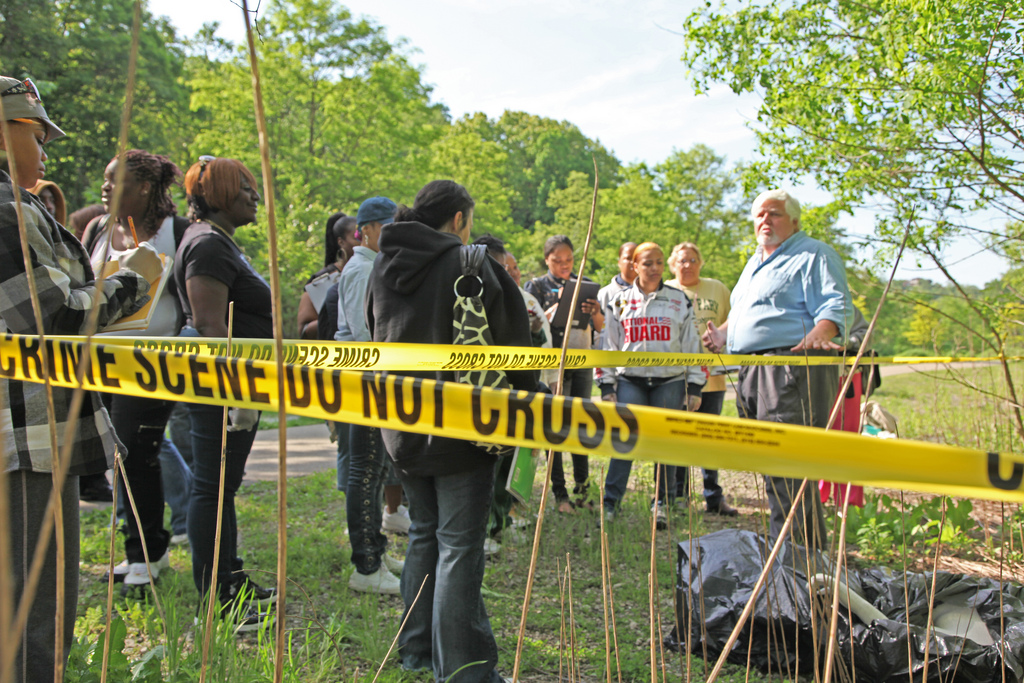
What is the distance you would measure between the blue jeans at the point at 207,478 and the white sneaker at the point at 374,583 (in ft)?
2.23

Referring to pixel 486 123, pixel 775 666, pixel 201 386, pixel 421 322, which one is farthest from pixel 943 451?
pixel 486 123

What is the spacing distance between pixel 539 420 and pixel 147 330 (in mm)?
2550

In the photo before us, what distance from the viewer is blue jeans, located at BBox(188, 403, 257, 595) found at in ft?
9.64

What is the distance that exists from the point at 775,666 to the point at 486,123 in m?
49.4

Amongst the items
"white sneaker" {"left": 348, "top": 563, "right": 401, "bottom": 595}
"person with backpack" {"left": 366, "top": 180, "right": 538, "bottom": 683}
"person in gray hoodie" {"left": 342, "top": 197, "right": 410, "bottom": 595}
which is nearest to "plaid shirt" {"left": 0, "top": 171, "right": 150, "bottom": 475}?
"person with backpack" {"left": 366, "top": 180, "right": 538, "bottom": 683}

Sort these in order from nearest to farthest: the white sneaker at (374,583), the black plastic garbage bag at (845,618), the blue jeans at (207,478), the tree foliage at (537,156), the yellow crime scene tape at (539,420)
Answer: the yellow crime scene tape at (539,420)
the black plastic garbage bag at (845,618)
the blue jeans at (207,478)
the white sneaker at (374,583)
the tree foliage at (537,156)

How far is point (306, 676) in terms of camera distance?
2.52m

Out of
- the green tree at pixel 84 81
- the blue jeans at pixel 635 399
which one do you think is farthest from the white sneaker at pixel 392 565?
the green tree at pixel 84 81

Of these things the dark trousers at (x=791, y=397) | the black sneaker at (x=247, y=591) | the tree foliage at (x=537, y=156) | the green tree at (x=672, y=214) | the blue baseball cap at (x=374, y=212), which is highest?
the tree foliage at (x=537, y=156)

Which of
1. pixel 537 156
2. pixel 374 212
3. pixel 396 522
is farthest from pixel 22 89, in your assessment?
pixel 537 156

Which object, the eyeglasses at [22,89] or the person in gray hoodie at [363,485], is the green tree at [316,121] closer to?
the person in gray hoodie at [363,485]

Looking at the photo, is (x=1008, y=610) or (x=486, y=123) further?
(x=486, y=123)

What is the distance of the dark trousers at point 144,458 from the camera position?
3203mm

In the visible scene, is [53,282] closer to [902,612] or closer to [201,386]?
[201,386]
